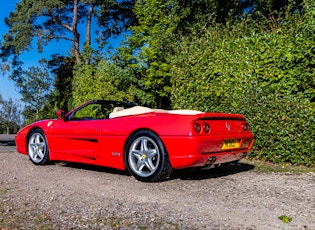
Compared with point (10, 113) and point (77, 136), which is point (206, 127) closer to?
point (77, 136)

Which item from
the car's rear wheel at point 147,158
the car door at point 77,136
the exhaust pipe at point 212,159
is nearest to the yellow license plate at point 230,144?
the exhaust pipe at point 212,159

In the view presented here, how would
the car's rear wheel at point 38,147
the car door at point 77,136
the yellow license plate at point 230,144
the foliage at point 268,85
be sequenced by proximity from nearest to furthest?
the yellow license plate at point 230,144 < the car door at point 77,136 < the foliage at point 268,85 < the car's rear wheel at point 38,147


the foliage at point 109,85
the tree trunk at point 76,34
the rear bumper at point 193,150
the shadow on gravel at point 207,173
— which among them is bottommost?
the shadow on gravel at point 207,173

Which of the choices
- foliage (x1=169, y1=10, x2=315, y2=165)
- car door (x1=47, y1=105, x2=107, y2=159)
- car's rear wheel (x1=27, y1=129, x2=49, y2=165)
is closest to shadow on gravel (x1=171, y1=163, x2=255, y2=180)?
foliage (x1=169, y1=10, x2=315, y2=165)

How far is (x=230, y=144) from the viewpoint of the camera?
4.86 meters

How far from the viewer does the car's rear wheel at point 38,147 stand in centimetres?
627

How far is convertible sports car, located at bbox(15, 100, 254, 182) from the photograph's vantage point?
4.38 metres

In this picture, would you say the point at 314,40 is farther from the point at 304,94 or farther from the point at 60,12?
the point at 60,12

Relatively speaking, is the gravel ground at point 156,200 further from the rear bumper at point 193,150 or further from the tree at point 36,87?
the tree at point 36,87

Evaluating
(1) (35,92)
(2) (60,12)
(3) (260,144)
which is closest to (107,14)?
(2) (60,12)

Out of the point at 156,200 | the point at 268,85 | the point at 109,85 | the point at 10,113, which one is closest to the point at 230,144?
the point at 156,200

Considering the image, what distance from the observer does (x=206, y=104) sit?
7668 millimetres

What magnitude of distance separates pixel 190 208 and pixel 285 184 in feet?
6.12

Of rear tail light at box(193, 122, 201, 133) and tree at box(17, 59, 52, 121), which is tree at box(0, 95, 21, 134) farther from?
rear tail light at box(193, 122, 201, 133)
